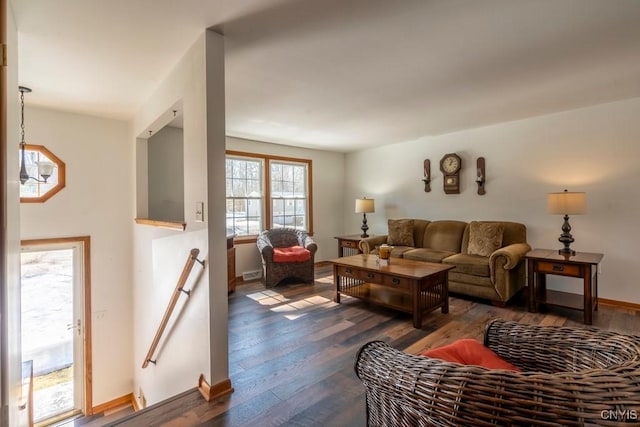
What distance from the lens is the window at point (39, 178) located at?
3.30 m

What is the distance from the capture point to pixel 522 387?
2.65ft

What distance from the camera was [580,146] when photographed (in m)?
3.72

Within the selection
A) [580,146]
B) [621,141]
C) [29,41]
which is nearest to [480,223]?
[580,146]

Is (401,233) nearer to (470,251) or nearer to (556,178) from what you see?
(470,251)

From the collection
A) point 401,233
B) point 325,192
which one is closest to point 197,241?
point 401,233

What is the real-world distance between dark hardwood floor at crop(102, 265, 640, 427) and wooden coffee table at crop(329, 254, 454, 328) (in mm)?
141

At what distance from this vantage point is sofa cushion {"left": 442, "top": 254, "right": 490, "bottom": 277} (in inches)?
142

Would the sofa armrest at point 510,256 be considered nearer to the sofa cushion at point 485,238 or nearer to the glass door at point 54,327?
the sofa cushion at point 485,238

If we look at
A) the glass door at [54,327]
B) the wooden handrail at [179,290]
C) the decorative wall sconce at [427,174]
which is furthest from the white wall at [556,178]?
the glass door at [54,327]

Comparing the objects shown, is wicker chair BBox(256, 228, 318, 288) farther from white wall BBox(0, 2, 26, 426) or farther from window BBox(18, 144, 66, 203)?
white wall BBox(0, 2, 26, 426)

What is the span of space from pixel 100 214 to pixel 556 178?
19.6 ft

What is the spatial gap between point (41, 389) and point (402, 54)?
18.2 ft

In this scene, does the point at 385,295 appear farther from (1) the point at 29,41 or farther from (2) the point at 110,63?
(1) the point at 29,41

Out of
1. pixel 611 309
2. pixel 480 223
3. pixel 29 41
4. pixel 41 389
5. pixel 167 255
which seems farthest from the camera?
pixel 480 223
